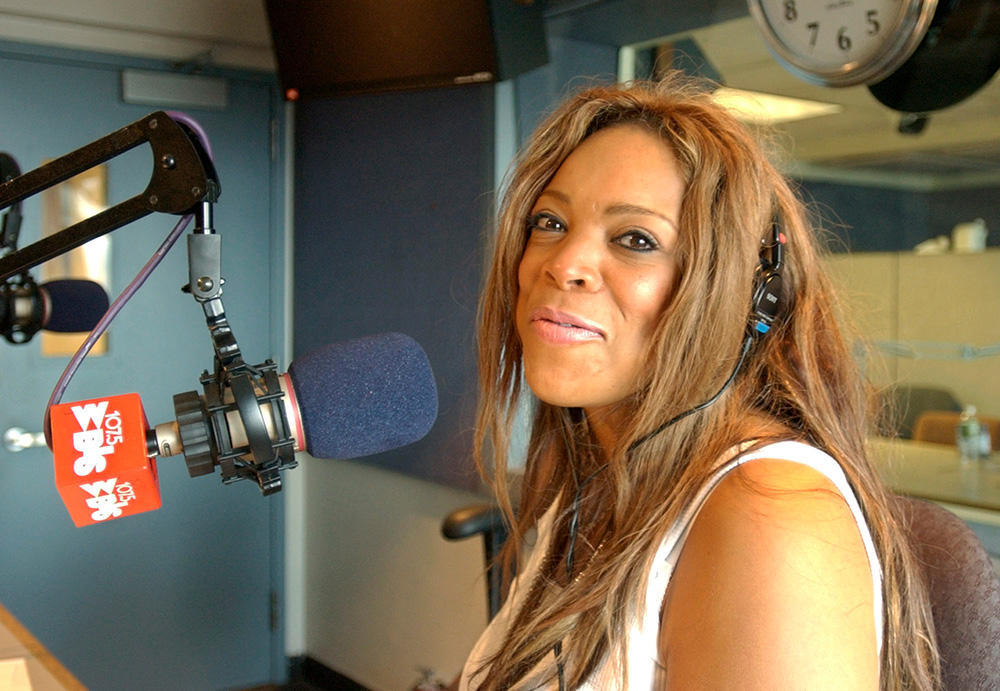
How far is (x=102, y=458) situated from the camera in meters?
0.66

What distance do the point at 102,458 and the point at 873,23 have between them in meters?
2.00

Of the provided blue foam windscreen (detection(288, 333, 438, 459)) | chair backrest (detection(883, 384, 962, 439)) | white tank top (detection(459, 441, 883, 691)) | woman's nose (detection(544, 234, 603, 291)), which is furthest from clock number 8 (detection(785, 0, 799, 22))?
chair backrest (detection(883, 384, 962, 439))

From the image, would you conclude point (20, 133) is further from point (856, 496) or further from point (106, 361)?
point (856, 496)

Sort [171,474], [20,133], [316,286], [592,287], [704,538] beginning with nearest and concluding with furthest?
[704,538]
[592,287]
[20,133]
[171,474]
[316,286]

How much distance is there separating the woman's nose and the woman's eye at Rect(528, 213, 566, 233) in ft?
0.30

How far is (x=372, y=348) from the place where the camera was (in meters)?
0.85

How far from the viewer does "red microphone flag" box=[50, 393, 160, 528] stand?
0.64 metres

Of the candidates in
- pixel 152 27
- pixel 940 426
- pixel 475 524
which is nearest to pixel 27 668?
pixel 475 524

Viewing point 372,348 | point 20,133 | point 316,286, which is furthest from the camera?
point 316,286

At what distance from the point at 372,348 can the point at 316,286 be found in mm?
2677

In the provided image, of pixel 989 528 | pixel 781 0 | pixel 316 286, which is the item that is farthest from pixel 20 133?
pixel 989 528

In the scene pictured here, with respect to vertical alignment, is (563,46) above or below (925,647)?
above

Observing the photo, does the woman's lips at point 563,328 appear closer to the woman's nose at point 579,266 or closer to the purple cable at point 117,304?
the woman's nose at point 579,266

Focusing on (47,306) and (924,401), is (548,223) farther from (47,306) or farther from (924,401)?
(924,401)
